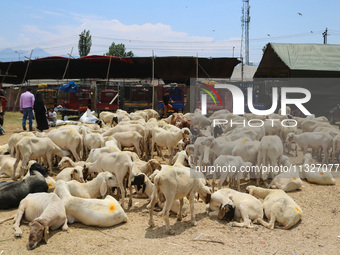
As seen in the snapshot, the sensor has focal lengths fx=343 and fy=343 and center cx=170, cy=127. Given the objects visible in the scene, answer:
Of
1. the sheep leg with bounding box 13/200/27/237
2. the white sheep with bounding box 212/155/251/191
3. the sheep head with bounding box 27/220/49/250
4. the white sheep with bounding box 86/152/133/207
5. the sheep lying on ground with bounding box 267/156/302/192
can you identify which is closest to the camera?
the sheep head with bounding box 27/220/49/250

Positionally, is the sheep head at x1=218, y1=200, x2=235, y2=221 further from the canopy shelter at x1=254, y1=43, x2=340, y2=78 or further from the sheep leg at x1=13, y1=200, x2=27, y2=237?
the canopy shelter at x1=254, y1=43, x2=340, y2=78

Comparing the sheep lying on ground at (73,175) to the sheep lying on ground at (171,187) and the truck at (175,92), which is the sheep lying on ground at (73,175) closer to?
the sheep lying on ground at (171,187)

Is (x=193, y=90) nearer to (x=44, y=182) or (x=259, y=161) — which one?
(x=259, y=161)

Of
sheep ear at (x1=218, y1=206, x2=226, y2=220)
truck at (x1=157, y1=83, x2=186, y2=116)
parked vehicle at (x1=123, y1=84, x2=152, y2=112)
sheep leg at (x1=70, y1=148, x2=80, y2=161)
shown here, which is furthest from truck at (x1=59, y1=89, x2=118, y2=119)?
sheep ear at (x1=218, y1=206, x2=226, y2=220)

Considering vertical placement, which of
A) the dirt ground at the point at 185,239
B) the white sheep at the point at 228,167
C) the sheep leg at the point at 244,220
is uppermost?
the white sheep at the point at 228,167

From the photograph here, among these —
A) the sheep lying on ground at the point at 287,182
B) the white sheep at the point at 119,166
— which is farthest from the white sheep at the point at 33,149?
the sheep lying on ground at the point at 287,182

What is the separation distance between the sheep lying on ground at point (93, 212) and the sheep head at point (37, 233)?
609 mm

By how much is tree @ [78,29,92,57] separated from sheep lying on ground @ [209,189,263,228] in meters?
57.4

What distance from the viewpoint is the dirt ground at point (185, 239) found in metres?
4.57

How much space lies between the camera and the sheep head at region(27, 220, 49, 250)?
176 inches

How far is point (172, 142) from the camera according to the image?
9383mm

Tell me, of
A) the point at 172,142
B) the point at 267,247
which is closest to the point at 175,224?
the point at 267,247

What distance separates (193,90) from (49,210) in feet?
61.1

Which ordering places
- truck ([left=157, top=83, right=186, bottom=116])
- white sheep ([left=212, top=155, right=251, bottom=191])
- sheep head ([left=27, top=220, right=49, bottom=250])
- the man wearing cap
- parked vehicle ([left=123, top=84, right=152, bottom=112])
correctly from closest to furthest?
sheep head ([left=27, top=220, right=49, bottom=250]), white sheep ([left=212, top=155, right=251, bottom=191]), the man wearing cap, truck ([left=157, top=83, right=186, bottom=116]), parked vehicle ([left=123, top=84, right=152, bottom=112])
